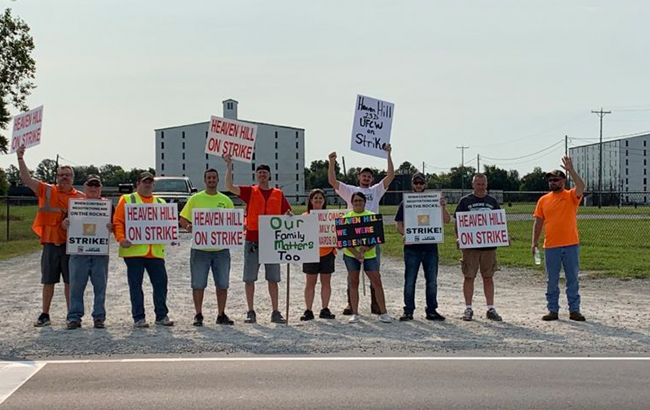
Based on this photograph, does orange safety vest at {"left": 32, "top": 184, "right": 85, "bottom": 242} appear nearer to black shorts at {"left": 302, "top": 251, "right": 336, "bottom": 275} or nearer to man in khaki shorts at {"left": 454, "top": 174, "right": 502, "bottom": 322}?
black shorts at {"left": 302, "top": 251, "right": 336, "bottom": 275}

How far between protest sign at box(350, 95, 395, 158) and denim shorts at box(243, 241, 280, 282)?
2438mm

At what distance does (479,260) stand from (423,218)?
3.40 ft

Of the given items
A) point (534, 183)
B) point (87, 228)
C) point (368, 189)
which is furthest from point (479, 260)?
point (534, 183)

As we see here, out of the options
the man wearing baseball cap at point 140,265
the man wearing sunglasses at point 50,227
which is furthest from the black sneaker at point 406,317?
the man wearing sunglasses at point 50,227

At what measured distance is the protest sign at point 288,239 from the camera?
1072 centimetres

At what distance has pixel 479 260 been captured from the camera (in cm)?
1108

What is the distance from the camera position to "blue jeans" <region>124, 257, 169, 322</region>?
1025 cm

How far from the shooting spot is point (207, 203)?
1070 cm

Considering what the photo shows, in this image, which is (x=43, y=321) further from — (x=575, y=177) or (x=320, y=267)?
(x=575, y=177)

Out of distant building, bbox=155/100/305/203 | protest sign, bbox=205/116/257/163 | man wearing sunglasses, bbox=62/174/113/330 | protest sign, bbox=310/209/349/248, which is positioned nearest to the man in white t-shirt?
protest sign, bbox=310/209/349/248

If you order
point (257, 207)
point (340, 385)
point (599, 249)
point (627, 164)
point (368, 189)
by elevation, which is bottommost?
point (340, 385)

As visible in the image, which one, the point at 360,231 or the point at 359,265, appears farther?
the point at 359,265

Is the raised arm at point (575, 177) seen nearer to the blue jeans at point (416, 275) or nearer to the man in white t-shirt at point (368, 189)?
the blue jeans at point (416, 275)

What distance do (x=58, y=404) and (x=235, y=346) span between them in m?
2.72
